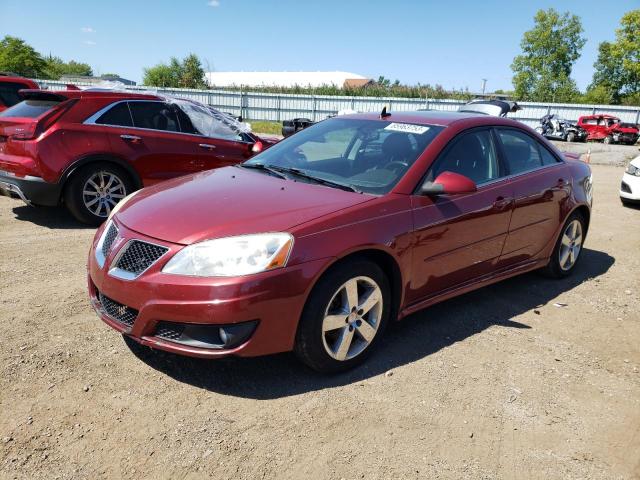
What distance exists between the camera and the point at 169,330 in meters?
2.90

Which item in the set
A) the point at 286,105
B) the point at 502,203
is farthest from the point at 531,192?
the point at 286,105

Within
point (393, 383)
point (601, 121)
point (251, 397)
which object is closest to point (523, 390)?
point (393, 383)

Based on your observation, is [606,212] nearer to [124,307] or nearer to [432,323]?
[432,323]

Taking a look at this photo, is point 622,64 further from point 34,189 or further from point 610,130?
point 34,189

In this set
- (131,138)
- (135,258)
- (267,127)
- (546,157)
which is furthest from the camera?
(267,127)

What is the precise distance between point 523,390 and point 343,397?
1140mm

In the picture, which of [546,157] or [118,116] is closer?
[546,157]

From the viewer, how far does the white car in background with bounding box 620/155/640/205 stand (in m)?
9.27

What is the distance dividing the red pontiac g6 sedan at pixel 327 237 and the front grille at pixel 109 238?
0.04 feet

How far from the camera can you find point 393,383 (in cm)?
325

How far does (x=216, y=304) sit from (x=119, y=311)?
73 centimetres

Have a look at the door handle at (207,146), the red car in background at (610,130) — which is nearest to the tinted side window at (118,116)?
the door handle at (207,146)

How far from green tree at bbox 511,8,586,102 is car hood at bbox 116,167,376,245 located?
7161 centimetres

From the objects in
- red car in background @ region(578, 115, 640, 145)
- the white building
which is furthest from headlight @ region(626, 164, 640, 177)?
the white building
